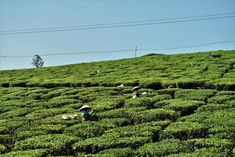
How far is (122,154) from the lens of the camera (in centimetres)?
1002

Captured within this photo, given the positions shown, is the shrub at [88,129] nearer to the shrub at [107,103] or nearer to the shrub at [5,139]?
the shrub at [5,139]

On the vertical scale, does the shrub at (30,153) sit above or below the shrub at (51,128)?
below

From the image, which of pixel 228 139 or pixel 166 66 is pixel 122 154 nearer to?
pixel 228 139

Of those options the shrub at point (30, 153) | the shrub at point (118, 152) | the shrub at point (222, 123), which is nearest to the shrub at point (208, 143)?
the shrub at point (222, 123)

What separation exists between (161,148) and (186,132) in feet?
4.17

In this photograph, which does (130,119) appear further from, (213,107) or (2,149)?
(2,149)

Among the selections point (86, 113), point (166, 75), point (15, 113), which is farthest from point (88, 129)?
point (166, 75)

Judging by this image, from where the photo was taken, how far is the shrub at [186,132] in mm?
10884

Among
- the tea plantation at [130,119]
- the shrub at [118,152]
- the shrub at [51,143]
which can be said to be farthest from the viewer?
the shrub at [51,143]

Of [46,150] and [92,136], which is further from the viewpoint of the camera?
[92,136]

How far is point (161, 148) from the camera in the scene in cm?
1003

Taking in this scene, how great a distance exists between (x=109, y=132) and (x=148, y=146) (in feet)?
6.57

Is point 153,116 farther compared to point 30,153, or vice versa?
point 153,116

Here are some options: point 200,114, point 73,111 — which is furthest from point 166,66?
point 200,114
